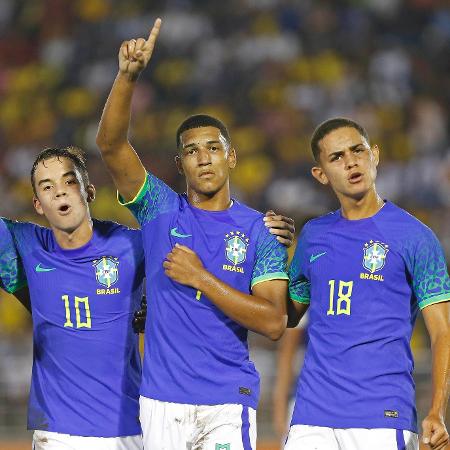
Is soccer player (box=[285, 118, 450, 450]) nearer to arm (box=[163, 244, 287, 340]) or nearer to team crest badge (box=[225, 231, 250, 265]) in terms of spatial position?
arm (box=[163, 244, 287, 340])

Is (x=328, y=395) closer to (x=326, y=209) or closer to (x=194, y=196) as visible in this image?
(x=194, y=196)

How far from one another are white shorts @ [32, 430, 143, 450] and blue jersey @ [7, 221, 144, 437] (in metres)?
0.03

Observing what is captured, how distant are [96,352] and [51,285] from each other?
0.39 m

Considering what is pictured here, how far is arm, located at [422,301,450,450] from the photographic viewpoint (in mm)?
4660

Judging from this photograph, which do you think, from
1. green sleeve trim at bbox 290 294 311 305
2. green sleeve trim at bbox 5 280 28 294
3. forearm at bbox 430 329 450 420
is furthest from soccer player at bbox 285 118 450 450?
green sleeve trim at bbox 5 280 28 294

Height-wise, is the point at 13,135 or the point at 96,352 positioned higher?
the point at 13,135

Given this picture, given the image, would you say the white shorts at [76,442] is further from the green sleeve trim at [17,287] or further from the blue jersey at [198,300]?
the green sleeve trim at [17,287]

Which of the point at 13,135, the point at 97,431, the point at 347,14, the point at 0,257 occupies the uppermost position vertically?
the point at 347,14

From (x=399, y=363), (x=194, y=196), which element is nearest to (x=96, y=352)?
(x=194, y=196)

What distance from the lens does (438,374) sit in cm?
484

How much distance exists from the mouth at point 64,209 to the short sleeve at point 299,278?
43.7 inches

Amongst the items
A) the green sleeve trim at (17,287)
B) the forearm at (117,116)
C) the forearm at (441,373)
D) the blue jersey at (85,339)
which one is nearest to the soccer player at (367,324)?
the forearm at (441,373)

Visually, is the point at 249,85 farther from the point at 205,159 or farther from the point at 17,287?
the point at 205,159

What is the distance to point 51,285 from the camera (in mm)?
5379
